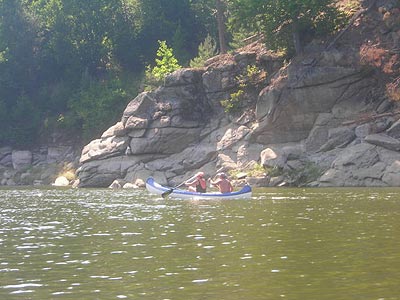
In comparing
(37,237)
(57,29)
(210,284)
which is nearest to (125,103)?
(57,29)

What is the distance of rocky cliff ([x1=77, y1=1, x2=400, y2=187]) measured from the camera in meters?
42.7

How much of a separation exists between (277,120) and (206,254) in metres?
34.5

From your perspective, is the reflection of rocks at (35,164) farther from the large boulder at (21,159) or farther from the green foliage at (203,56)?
the green foliage at (203,56)

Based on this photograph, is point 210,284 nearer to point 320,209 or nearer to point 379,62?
point 320,209

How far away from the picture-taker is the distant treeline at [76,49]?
72.3 metres

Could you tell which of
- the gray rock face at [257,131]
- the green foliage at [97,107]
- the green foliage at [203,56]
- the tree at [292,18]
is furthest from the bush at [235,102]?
the green foliage at [97,107]

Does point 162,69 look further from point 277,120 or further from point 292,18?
point 277,120

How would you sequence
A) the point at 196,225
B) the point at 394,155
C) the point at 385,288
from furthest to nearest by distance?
1. the point at 394,155
2. the point at 196,225
3. the point at 385,288

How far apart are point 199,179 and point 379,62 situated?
1636cm

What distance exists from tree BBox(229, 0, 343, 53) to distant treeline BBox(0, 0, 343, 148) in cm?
2008

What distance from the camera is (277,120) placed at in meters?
47.9

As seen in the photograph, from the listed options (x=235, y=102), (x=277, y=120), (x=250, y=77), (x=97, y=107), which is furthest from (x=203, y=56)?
(x=277, y=120)

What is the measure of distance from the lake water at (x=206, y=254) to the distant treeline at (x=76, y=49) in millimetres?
48380

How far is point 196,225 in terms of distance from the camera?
800 inches
